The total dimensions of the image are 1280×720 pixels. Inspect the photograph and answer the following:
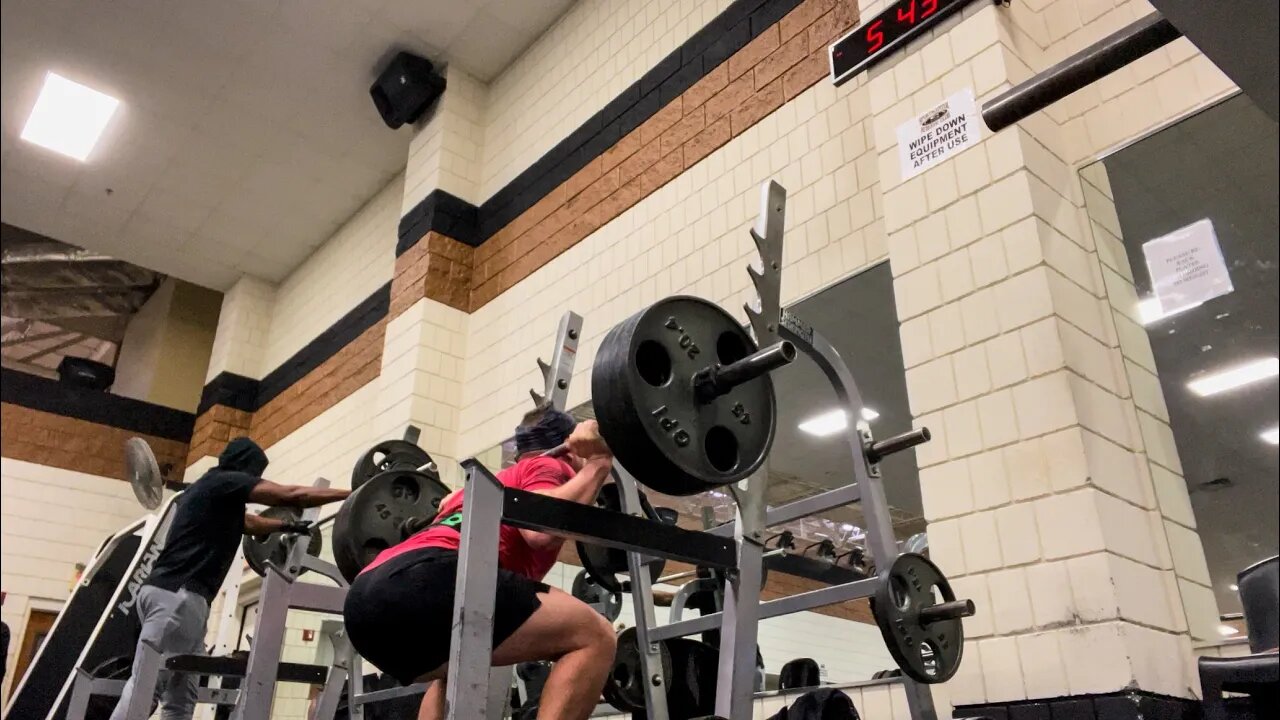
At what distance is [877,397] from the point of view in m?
3.65

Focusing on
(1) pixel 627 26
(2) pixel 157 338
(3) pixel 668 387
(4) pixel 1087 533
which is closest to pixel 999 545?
(4) pixel 1087 533

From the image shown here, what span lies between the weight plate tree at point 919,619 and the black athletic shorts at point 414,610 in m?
0.67

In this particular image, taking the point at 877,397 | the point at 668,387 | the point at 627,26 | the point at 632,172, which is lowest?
the point at 668,387

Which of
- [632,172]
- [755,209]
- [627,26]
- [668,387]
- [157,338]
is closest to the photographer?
[668,387]

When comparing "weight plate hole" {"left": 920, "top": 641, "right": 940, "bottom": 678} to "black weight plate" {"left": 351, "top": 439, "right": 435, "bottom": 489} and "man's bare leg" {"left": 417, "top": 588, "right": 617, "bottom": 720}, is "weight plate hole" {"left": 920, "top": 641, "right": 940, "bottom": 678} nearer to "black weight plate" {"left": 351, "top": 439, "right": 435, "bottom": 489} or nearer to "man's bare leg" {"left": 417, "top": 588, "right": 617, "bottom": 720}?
"man's bare leg" {"left": 417, "top": 588, "right": 617, "bottom": 720}

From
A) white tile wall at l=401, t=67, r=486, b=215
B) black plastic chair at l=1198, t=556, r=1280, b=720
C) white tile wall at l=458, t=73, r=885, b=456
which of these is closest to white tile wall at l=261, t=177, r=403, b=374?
white tile wall at l=401, t=67, r=486, b=215

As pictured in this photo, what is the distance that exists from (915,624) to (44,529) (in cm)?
679

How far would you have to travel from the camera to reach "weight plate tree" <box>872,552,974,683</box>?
174cm

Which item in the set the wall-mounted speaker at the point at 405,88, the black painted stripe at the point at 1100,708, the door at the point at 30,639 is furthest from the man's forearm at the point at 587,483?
the door at the point at 30,639

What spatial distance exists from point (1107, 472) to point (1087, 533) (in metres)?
0.17

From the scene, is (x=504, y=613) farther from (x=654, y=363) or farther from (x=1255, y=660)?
(x=1255, y=660)

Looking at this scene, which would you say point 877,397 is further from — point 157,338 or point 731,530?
point 157,338

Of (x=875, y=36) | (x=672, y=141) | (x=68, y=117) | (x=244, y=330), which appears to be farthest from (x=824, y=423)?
(x=244, y=330)

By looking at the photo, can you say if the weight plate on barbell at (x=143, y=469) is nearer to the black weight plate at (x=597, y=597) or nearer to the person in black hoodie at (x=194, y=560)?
the person in black hoodie at (x=194, y=560)
